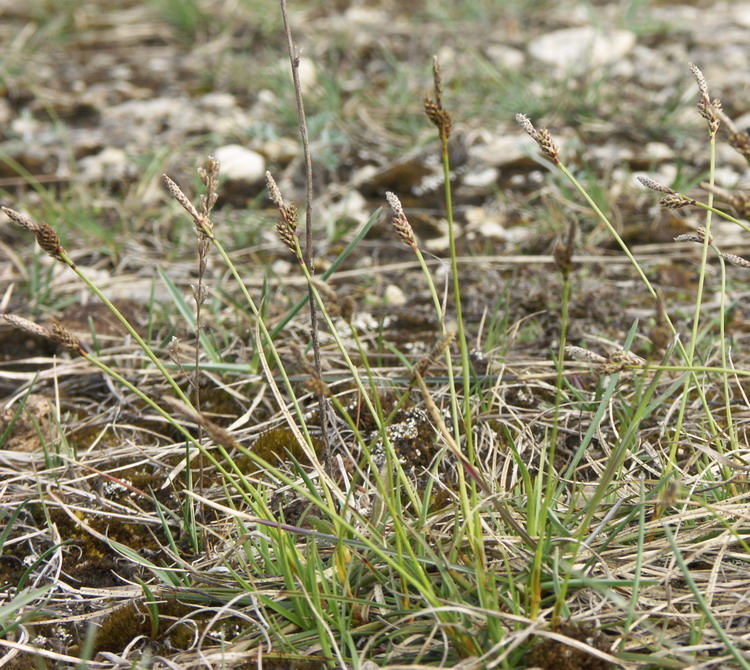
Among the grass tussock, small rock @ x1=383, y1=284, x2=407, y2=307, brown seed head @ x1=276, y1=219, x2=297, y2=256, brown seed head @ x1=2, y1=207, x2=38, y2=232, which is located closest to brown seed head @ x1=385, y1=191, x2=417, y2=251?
the grass tussock

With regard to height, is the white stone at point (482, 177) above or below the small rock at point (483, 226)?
above

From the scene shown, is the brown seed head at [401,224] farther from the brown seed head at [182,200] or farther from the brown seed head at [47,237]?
the brown seed head at [47,237]

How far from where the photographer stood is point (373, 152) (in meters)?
3.12

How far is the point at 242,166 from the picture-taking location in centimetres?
299

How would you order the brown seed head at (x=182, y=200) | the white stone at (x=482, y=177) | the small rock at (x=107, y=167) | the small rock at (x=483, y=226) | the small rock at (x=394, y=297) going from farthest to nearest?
the small rock at (x=107, y=167) < the white stone at (x=482, y=177) < the small rock at (x=483, y=226) < the small rock at (x=394, y=297) < the brown seed head at (x=182, y=200)

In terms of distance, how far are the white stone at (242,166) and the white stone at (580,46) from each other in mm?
1555

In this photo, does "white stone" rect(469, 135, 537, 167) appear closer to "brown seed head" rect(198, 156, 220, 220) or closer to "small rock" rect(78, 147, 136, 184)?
"small rock" rect(78, 147, 136, 184)

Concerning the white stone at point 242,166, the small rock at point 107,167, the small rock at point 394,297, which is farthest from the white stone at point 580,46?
the small rock at point 107,167

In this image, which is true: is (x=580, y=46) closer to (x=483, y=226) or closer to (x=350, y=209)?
(x=483, y=226)

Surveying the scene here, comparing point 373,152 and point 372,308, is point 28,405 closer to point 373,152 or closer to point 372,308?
point 372,308

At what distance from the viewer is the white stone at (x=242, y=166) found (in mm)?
2986

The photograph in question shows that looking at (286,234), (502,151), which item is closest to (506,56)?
(502,151)

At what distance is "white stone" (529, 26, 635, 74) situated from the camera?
362 cm

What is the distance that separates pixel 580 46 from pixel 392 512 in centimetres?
318
